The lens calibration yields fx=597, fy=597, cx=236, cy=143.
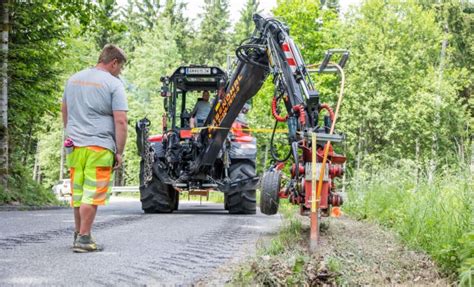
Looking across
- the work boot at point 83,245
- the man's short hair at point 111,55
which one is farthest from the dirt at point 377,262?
the man's short hair at point 111,55

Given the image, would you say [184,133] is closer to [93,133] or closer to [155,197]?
[155,197]

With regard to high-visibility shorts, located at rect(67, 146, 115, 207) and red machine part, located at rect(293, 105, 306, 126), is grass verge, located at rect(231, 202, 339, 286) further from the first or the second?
red machine part, located at rect(293, 105, 306, 126)

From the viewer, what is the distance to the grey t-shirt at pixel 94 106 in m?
5.20

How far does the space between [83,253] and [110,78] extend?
1552 mm

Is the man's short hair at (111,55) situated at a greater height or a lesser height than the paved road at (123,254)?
greater

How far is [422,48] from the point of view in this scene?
3459cm

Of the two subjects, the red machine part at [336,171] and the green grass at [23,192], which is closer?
the red machine part at [336,171]

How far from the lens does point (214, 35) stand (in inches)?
2180

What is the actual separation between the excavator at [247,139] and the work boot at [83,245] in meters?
1.89

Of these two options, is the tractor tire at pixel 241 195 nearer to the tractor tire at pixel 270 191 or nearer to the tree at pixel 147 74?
the tractor tire at pixel 270 191

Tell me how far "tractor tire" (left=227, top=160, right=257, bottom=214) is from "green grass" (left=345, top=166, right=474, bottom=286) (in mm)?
2522

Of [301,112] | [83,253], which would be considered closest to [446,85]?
[301,112]

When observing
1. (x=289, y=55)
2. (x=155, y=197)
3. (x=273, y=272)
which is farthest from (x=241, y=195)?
(x=273, y=272)

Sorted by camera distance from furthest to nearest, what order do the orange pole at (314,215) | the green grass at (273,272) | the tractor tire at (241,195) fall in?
the tractor tire at (241,195), the orange pole at (314,215), the green grass at (273,272)
